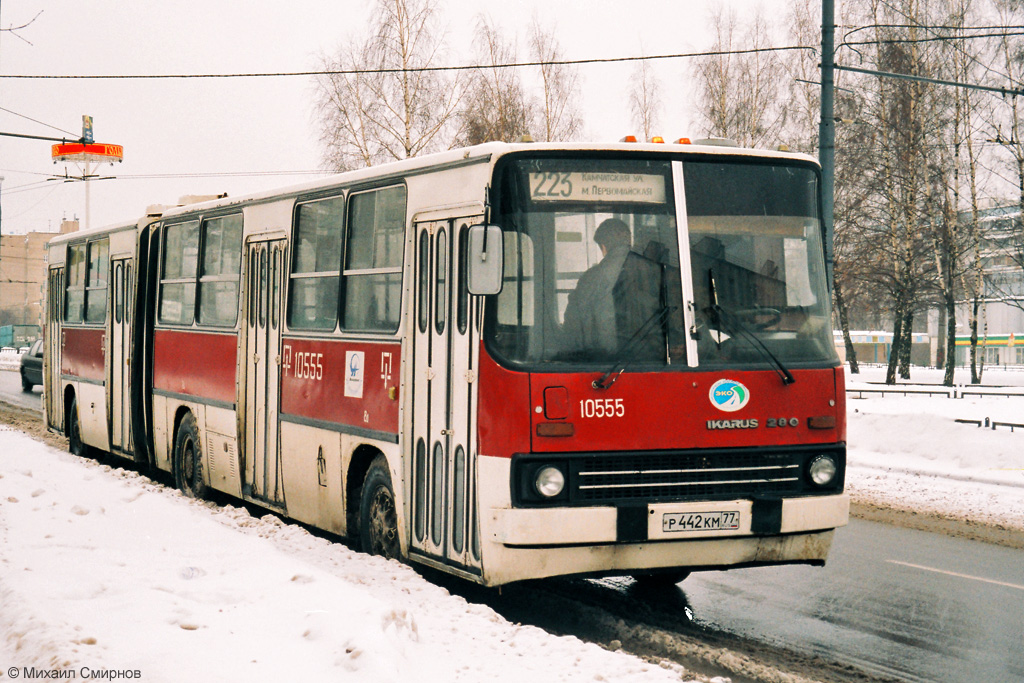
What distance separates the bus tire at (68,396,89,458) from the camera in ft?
53.0

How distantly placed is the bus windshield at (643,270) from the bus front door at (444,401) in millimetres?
409

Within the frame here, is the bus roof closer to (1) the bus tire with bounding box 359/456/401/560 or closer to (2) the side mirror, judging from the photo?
(2) the side mirror

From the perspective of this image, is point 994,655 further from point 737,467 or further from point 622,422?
point 622,422

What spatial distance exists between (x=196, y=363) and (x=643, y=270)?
659 centimetres

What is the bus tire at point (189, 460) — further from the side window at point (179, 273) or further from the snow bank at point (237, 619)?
the snow bank at point (237, 619)

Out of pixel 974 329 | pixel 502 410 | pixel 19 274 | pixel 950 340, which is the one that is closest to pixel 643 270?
pixel 502 410

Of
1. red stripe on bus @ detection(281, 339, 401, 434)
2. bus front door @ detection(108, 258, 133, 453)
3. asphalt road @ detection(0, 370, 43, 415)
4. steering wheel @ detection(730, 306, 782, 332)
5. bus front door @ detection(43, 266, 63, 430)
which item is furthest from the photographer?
asphalt road @ detection(0, 370, 43, 415)

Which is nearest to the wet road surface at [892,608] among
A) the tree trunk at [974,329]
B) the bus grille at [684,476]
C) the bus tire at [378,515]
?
the bus grille at [684,476]

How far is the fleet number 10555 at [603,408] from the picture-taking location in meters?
6.51

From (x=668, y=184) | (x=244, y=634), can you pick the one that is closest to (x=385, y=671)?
(x=244, y=634)

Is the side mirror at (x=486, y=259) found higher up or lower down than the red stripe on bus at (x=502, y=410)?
higher up

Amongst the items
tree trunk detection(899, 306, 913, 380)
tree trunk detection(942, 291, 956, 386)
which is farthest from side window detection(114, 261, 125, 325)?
tree trunk detection(899, 306, 913, 380)

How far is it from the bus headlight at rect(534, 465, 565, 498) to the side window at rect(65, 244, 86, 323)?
36.7ft

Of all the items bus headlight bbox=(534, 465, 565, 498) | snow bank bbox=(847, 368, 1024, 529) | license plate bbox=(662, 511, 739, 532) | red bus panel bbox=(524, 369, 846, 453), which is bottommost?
snow bank bbox=(847, 368, 1024, 529)
